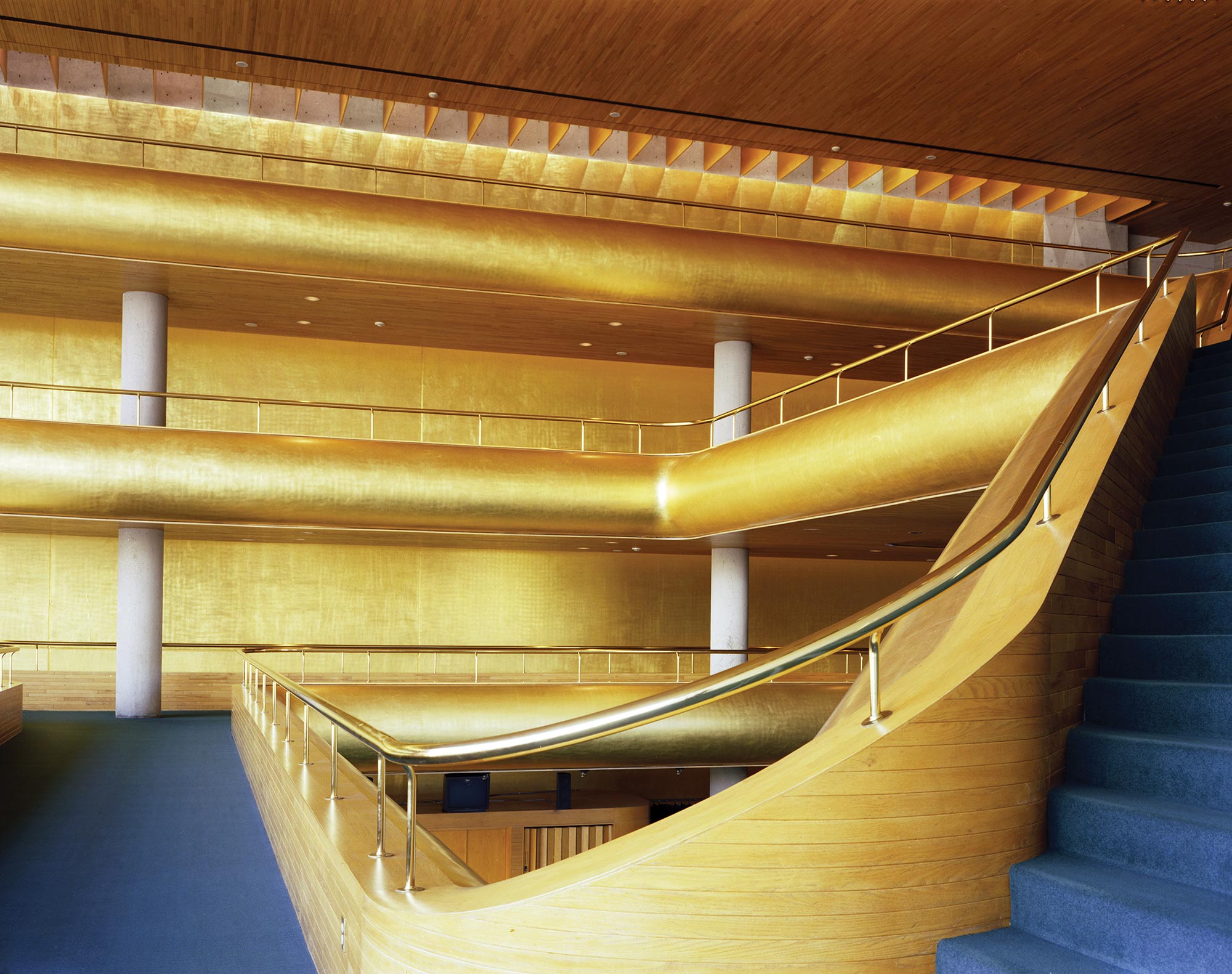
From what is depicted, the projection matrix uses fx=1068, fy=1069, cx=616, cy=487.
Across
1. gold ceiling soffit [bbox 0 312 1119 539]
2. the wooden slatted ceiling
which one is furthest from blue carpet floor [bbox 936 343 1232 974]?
the wooden slatted ceiling

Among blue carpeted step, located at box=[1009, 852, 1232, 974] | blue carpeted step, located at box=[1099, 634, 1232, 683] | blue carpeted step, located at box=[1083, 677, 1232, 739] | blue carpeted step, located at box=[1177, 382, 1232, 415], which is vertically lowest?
blue carpeted step, located at box=[1009, 852, 1232, 974]

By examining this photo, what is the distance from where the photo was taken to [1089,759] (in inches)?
138

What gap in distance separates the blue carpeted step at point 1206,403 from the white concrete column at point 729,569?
315 inches

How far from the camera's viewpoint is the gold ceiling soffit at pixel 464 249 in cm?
1161

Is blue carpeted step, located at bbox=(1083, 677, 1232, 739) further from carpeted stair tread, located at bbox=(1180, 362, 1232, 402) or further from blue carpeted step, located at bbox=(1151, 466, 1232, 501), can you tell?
carpeted stair tread, located at bbox=(1180, 362, 1232, 402)

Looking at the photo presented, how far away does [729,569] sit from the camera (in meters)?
14.8

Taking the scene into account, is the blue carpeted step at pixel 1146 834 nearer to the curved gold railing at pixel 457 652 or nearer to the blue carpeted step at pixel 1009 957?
the blue carpeted step at pixel 1009 957

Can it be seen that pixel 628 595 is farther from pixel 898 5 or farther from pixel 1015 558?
pixel 1015 558

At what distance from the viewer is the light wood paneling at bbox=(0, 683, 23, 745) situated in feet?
31.4

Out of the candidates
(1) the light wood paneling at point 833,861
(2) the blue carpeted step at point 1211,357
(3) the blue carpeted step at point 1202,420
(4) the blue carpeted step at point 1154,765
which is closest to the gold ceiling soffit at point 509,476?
(2) the blue carpeted step at point 1211,357

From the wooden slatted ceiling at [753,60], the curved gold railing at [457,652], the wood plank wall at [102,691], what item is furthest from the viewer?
the wood plank wall at [102,691]

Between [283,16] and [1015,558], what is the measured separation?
877 centimetres

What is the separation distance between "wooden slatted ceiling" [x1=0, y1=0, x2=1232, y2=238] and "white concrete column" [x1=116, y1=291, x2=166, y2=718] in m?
3.44

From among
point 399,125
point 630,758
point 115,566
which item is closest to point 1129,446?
point 630,758
